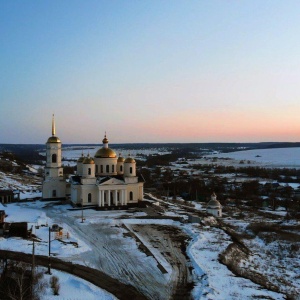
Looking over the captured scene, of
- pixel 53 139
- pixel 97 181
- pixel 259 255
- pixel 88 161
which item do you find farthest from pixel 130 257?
pixel 53 139

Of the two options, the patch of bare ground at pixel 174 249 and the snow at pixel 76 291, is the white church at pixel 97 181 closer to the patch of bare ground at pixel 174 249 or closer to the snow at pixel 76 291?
the patch of bare ground at pixel 174 249

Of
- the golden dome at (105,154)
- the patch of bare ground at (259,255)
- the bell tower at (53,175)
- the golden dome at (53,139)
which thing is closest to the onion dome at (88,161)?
the golden dome at (105,154)

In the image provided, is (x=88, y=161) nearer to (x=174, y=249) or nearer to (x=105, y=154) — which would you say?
(x=105, y=154)

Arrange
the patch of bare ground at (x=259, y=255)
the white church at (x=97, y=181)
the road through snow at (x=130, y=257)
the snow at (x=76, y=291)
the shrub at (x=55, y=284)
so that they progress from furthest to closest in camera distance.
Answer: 1. the white church at (x=97, y=181)
2. the patch of bare ground at (x=259, y=255)
3. the road through snow at (x=130, y=257)
4. the shrub at (x=55, y=284)
5. the snow at (x=76, y=291)

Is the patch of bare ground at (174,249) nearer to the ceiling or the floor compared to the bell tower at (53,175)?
nearer to the floor

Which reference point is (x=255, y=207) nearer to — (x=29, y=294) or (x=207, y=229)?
(x=207, y=229)

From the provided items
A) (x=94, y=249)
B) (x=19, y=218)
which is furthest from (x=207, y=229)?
(x=19, y=218)
